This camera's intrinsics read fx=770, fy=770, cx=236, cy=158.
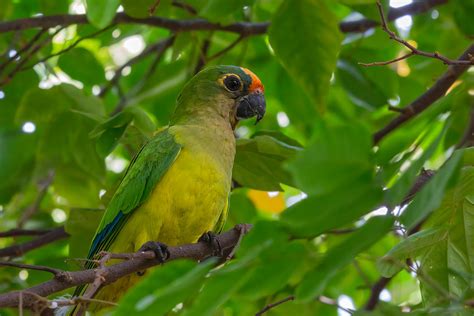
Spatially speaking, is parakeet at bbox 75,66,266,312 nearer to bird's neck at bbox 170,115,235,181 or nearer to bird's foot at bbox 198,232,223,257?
bird's neck at bbox 170,115,235,181

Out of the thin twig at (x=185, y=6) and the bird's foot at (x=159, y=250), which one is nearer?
the bird's foot at (x=159, y=250)

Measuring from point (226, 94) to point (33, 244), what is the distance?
1.36 meters

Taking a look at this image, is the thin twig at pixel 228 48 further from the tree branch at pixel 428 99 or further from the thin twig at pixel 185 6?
the tree branch at pixel 428 99

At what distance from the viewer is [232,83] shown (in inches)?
170

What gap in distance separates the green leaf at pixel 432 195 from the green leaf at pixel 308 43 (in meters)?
1.75

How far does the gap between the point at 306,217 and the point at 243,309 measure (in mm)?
2021

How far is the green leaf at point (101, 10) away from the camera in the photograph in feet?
9.94

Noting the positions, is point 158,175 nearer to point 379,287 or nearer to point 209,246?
point 209,246

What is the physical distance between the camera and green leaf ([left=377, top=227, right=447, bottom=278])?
2371mm

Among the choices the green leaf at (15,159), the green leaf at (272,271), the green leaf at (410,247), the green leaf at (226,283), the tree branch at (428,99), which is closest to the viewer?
the green leaf at (226,283)

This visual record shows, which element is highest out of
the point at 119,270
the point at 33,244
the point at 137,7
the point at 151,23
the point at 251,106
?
the point at 137,7

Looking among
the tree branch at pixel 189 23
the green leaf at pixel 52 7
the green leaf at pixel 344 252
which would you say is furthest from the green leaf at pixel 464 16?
the green leaf at pixel 344 252

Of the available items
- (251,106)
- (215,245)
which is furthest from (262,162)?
(251,106)

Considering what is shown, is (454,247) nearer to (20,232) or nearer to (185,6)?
(185,6)
